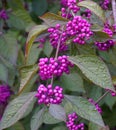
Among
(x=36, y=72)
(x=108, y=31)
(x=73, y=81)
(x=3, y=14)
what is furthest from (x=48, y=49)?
(x=3, y=14)

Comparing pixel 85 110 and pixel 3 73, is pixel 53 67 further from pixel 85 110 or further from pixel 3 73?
pixel 3 73

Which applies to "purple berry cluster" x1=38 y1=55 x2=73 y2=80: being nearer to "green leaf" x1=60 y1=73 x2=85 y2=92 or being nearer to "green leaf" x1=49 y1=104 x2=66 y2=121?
"green leaf" x1=49 y1=104 x2=66 y2=121

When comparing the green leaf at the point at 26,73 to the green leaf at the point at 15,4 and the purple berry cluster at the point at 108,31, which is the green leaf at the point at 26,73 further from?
the green leaf at the point at 15,4

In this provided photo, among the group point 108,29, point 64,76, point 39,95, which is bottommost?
point 64,76

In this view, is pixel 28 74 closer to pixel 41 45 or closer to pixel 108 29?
pixel 108 29

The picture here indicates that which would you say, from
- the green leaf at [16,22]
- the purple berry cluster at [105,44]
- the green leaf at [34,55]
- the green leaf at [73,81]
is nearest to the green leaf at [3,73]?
the green leaf at [34,55]

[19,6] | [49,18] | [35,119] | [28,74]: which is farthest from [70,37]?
[19,6]
